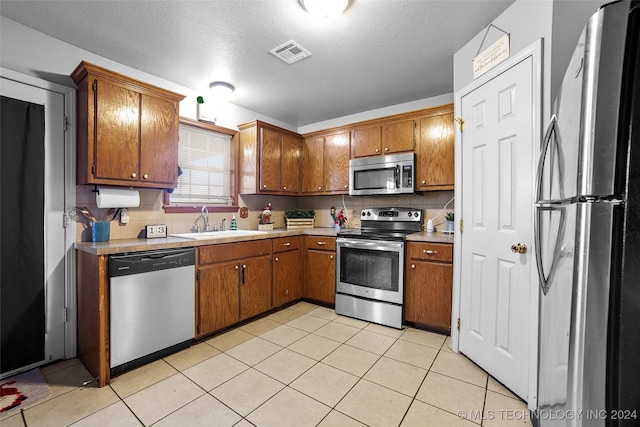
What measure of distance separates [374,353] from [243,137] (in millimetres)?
2932

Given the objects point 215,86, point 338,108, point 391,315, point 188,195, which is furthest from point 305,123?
point 391,315

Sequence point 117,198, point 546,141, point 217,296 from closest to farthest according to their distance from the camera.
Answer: point 546,141 → point 117,198 → point 217,296

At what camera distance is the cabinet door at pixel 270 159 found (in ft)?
11.8

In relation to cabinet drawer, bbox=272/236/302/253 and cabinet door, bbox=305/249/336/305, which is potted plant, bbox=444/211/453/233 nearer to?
cabinet door, bbox=305/249/336/305

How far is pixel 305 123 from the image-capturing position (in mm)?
4566

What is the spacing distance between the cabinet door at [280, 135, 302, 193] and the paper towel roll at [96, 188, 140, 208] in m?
1.80

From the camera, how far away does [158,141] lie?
8.36 ft

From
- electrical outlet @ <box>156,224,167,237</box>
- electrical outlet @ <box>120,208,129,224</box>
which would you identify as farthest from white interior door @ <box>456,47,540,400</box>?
electrical outlet @ <box>120,208,129,224</box>

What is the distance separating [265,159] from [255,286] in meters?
1.60

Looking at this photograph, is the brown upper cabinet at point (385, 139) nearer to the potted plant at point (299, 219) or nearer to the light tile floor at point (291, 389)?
the potted plant at point (299, 219)

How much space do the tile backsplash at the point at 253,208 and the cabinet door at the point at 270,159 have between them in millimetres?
363

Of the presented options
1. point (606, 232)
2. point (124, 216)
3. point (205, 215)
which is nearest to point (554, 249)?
point (606, 232)

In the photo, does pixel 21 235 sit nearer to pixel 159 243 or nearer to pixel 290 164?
pixel 159 243

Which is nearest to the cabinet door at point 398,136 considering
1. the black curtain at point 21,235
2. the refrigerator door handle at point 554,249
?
the refrigerator door handle at point 554,249
